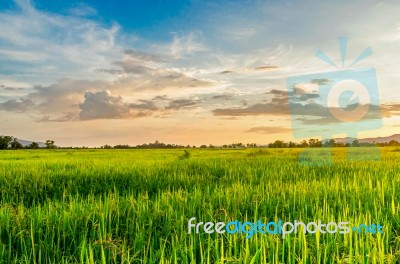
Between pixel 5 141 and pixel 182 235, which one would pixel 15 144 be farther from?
pixel 182 235

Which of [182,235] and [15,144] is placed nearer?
[182,235]

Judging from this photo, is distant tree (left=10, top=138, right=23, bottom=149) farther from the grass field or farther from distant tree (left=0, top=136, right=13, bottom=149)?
the grass field

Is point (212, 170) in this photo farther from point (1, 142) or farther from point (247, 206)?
point (1, 142)

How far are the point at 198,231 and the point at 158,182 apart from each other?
4331mm

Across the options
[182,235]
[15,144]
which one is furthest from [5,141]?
[182,235]

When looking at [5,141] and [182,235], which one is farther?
[5,141]

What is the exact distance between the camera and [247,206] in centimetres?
419

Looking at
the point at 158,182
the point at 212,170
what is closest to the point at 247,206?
the point at 158,182

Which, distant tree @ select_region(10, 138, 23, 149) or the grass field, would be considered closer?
the grass field

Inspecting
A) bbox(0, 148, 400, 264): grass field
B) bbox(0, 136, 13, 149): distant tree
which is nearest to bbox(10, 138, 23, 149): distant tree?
bbox(0, 136, 13, 149): distant tree

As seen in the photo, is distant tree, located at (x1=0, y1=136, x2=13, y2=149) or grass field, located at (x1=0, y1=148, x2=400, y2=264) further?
distant tree, located at (x1=0, y1=136, x2=13, y2=149)

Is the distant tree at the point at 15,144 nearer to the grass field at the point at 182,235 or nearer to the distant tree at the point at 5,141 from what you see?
the distant tree at the point at 5,141

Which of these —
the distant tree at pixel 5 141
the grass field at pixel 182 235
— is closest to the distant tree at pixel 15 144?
the distant tree at pixel 5 141

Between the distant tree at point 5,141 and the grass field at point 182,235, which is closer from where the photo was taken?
the grass field at point 182,235
